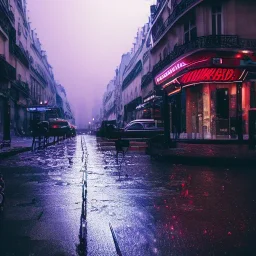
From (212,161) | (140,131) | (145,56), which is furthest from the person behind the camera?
(145,56)

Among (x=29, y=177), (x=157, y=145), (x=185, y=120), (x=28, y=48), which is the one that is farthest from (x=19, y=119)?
(x=29, y=177)

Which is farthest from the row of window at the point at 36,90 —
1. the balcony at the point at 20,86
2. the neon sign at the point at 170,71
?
the neon sign at the point at 170,71

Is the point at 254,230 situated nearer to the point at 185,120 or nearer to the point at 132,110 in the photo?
the point at 185,120

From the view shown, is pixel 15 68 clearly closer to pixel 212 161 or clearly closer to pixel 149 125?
pixel 149 125

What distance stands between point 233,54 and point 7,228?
71.7 feet

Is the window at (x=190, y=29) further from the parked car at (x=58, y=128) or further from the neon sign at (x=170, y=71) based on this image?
the parked car at (x=58, y=128)

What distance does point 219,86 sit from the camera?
78.7 ft

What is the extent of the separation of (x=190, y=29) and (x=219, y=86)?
5302 millimetres

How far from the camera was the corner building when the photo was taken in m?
22.8

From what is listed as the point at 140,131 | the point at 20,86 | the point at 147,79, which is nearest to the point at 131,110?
the point at 147,79

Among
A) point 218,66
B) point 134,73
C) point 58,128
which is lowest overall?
point 58,128

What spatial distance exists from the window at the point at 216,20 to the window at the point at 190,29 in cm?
153

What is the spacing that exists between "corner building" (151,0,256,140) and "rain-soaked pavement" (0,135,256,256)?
53.7ft

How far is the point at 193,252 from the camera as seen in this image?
9.30 ft
